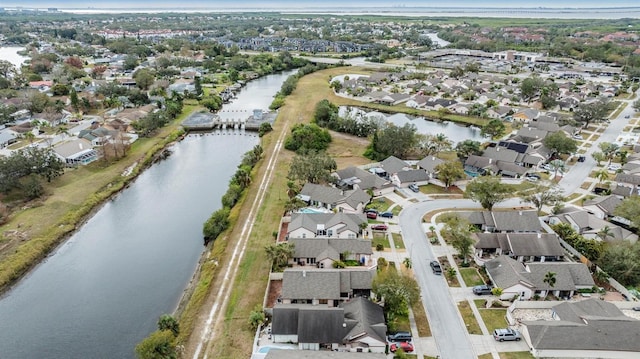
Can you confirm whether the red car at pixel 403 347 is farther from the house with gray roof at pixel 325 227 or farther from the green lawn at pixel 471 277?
the house with gray roof at pixel 325 227

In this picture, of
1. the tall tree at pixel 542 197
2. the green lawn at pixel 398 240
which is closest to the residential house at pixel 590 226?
the tall tree at pixel 542 197

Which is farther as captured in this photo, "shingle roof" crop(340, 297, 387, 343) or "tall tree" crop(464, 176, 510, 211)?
"tall tree" crop(464, 176, 510, 211)

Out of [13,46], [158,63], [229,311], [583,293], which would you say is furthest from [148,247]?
[13,46]

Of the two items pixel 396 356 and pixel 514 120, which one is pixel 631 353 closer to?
pixel 396 356

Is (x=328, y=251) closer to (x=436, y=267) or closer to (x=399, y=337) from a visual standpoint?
(x=436, y=267)

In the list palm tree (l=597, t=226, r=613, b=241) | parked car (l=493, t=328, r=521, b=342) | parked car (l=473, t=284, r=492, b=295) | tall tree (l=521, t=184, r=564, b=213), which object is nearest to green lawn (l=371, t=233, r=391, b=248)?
parked car (l=473, t=284, r=492, b=295)

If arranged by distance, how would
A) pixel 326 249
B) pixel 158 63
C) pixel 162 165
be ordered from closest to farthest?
pixel 326 249 → pixel 162 165 → pixel 158 63

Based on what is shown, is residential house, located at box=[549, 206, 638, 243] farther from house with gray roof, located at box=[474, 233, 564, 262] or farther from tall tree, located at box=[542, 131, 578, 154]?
tall tree, located at box=[542, 131, 578, 154]
